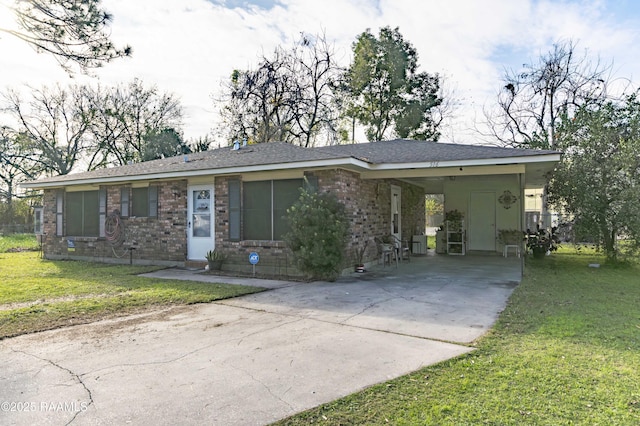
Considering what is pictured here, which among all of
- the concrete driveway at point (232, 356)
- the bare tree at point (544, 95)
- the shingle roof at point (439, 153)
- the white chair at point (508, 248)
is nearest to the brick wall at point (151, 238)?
the shingle roof at point (439, 153)

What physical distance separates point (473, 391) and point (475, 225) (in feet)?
37.8

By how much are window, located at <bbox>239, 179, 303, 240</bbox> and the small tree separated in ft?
2.40

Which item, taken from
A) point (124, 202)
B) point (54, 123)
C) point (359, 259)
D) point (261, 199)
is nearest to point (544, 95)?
point (359, 259)

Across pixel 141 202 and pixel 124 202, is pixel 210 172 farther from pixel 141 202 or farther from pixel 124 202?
pixel 124 202

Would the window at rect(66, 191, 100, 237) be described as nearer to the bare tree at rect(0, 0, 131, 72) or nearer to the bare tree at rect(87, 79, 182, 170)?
the bare tree at rect(0, 0, 131, 72)

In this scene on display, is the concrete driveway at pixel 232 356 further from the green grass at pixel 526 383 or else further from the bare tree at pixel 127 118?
the bare tree at pixel 127 118

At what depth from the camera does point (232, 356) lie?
12.6 feet

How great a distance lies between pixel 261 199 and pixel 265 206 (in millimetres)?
197

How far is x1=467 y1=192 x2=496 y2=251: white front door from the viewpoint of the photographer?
530 inches

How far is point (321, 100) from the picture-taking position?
25469 mm

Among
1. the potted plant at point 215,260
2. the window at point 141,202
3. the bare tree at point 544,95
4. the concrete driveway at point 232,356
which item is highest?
the bare tree at point 544,95

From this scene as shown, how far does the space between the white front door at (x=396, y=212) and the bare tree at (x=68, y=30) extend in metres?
7.72

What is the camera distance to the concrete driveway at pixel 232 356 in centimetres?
283

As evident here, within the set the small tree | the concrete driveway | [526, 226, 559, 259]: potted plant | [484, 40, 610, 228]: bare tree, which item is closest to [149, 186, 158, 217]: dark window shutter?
the small tree
